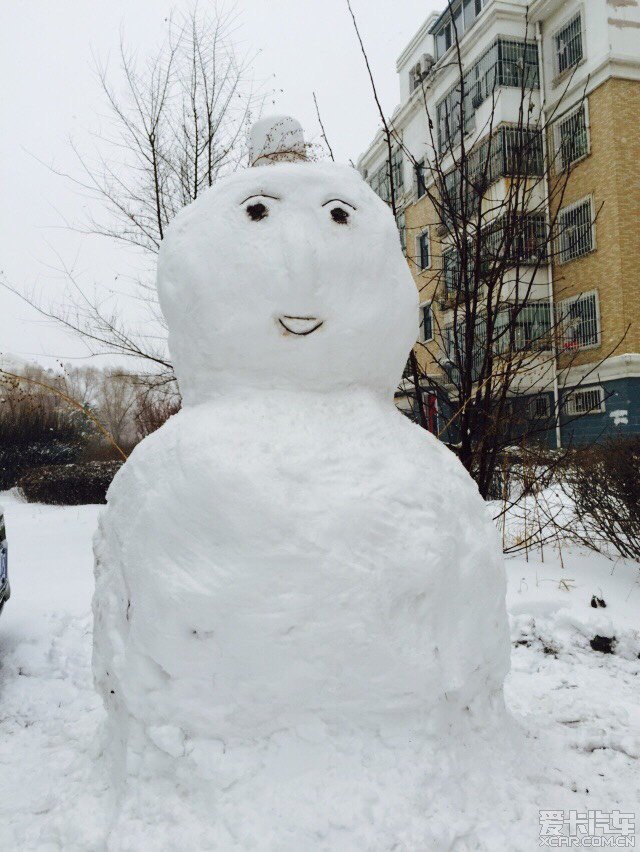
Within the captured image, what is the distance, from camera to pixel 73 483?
10.8m

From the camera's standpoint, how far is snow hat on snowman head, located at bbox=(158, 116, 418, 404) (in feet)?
6.47

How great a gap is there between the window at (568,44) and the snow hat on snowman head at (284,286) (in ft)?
46.2

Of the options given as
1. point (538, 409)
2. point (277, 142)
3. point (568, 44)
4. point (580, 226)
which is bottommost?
point (538, 409)

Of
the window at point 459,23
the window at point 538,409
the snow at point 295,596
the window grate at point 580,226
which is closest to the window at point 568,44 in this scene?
the window at point 459,23

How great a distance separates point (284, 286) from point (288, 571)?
2.97 feet

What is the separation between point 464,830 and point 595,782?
30.9 inches

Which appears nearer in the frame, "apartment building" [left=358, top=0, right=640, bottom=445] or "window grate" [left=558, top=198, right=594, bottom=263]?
"apartment building" [left=358, top=0, right=640, bottom=445]

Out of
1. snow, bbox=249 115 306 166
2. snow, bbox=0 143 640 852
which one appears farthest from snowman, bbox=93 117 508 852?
snow, bbox=249 115 306 166

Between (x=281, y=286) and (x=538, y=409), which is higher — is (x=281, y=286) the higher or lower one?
the higher one

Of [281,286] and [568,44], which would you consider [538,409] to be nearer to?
[281,286]

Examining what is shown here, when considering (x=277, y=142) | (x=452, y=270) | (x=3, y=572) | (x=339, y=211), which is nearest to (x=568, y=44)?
(x=452, y=270)

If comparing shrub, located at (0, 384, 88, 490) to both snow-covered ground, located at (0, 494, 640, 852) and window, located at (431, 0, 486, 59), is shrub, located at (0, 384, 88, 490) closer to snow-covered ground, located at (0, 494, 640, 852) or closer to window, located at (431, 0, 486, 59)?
snow-covered ground, located at (0, 494, 640, 852)

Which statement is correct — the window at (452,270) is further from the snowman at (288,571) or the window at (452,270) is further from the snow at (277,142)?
the snowman at (288,571)

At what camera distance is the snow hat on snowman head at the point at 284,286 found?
6.47 ft
